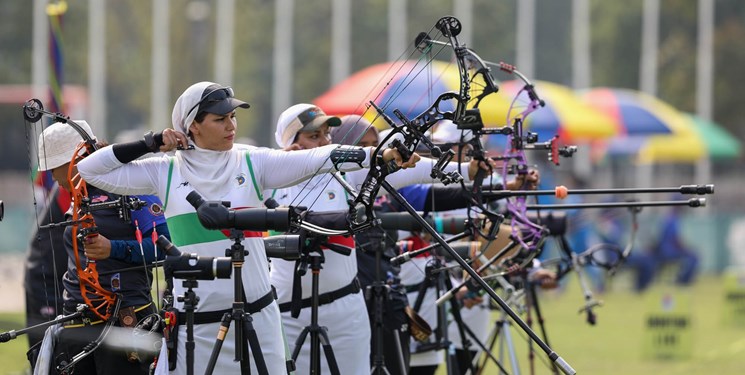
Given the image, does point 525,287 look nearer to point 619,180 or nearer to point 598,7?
point 619,180

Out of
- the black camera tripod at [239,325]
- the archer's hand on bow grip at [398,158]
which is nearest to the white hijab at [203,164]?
the black camera tripod at [239,325]

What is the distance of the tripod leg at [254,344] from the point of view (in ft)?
19.6

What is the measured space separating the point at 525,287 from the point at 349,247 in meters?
2.70

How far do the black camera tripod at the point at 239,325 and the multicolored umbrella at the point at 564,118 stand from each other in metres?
14.7

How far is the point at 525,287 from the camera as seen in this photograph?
9859mm

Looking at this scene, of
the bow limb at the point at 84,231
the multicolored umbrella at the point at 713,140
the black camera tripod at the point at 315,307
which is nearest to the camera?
the bow limb at the point at 84,231

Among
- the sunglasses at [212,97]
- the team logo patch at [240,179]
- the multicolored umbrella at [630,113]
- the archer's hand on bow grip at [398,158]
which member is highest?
the sunglasses at [212,97]

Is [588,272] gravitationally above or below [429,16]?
below

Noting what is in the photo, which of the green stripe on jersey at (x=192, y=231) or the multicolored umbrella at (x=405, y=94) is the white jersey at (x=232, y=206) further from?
the multicolored umbrella at (x=405, y=94)

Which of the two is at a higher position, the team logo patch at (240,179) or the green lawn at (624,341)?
the team logo patch at (240,179)

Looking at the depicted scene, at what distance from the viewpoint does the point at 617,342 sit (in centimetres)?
1747

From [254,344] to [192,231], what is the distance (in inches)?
22.6

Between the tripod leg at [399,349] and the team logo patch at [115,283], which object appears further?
the tripod leg at [399,349]

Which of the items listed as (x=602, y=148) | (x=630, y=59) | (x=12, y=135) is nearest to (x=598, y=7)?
(x=630, y=59)
